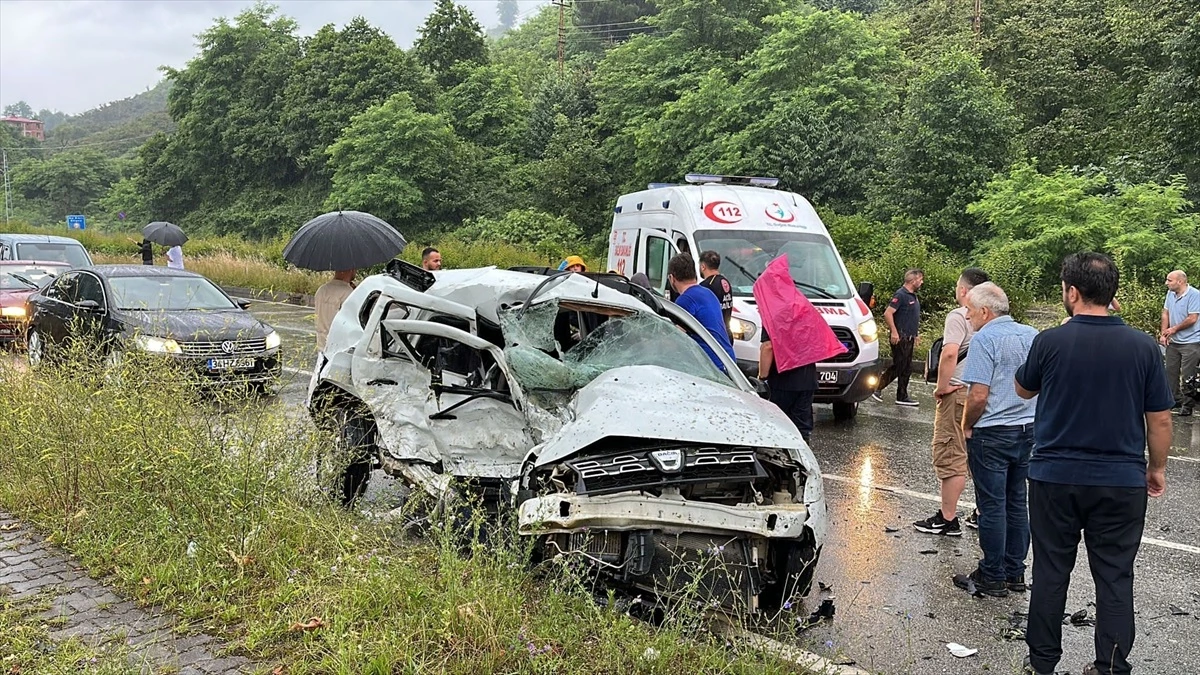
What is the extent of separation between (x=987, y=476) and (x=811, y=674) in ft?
6.98

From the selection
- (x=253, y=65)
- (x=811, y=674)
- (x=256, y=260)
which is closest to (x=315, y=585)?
(x=811, y=674)

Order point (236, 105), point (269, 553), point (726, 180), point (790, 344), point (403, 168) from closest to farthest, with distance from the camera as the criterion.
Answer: point (269, 553) → point (790, 344) → point (726, 180) → point (403, 168) → point (236, 105)

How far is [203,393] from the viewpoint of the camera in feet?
21.6

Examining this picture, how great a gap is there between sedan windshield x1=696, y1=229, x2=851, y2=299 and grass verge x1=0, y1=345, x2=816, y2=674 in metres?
6.00

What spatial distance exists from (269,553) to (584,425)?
1.74m

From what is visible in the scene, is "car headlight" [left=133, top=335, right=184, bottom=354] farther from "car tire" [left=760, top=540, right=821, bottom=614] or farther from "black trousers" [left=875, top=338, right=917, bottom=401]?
"black trousers" [left=875, top=338, right=917, bottom=401]

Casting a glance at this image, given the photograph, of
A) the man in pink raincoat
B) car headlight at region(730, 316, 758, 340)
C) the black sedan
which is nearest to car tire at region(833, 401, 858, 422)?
car headlight at region(730, 316, 758, 340)

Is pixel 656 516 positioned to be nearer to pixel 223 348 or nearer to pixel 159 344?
pixel 159 344

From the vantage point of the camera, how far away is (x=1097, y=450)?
3906mm

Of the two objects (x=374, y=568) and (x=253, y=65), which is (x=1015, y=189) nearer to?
(x=374, y=568)

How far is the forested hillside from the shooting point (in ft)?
63.4

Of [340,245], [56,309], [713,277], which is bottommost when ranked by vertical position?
[56,309]

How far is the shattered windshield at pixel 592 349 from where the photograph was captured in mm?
5258

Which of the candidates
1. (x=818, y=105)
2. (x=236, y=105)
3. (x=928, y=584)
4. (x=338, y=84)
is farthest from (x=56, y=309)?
(x=236, y=105)
